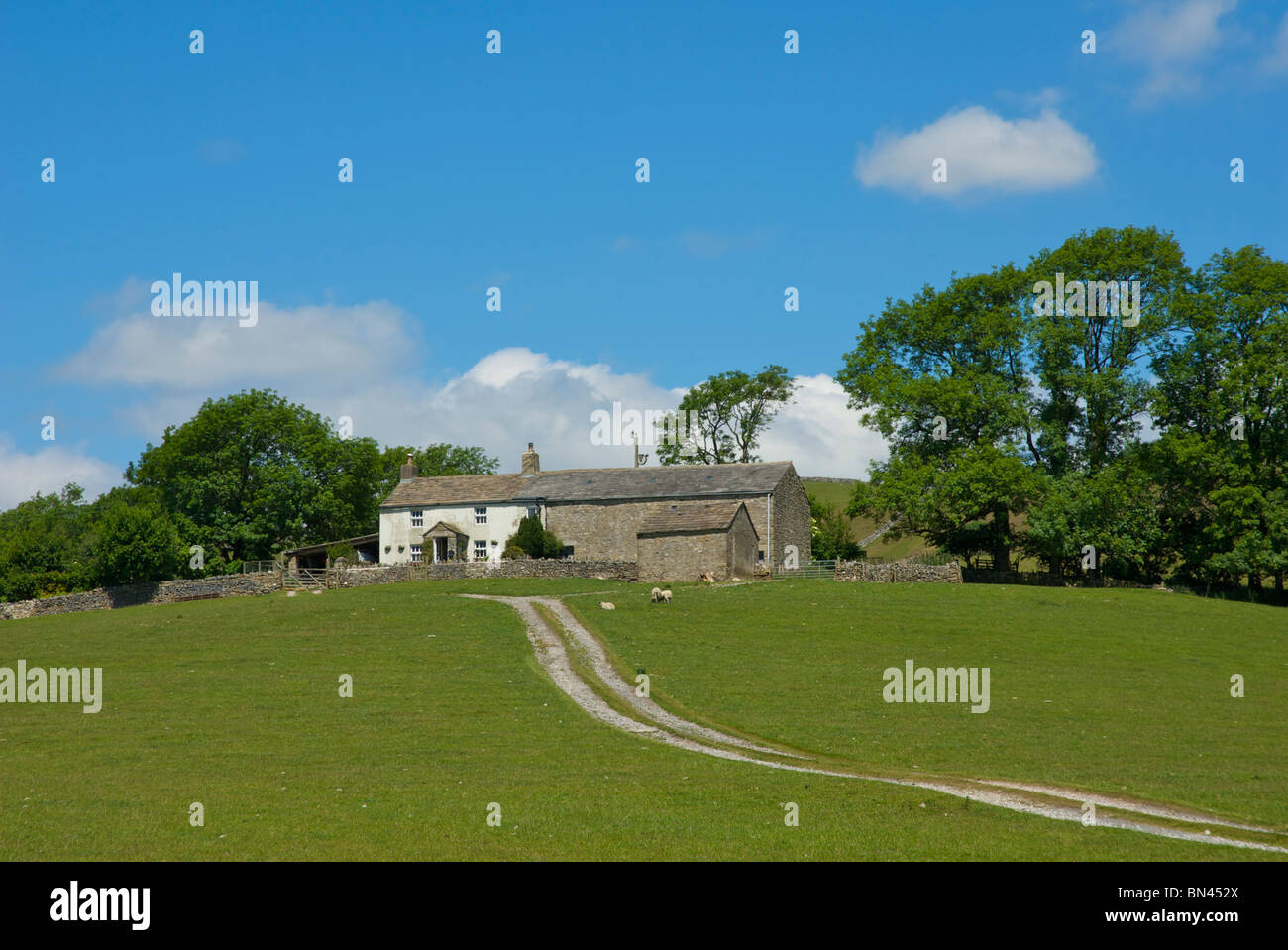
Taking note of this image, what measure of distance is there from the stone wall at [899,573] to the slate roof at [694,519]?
22.6 feet

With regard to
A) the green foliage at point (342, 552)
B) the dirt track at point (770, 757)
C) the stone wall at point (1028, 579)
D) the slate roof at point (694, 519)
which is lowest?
the dirt track at point (770, 757)

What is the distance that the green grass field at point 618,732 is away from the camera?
1534 centimetres

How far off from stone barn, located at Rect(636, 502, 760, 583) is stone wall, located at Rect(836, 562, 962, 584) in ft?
19.1

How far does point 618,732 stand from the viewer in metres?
24.9

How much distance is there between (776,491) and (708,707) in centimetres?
4014

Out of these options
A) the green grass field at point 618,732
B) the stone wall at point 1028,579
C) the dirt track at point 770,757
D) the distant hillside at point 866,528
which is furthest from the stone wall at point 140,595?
the stone wall at point 1028,579

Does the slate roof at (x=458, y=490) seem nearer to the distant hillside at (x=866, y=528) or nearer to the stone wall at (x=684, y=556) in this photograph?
the stone wall at (x=684, y=556)

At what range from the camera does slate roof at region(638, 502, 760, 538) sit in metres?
60.3

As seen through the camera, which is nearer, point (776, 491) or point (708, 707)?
point (708, 707)

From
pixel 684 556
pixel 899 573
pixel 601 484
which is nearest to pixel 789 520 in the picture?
pixel 899 573

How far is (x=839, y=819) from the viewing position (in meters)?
16.4

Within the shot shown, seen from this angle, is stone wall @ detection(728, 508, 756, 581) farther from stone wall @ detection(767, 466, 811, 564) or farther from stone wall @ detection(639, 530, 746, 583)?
stone wall @ detection(767, 466, 811, 564)

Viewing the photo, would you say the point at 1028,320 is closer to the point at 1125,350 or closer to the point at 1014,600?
the point at 1125,350
